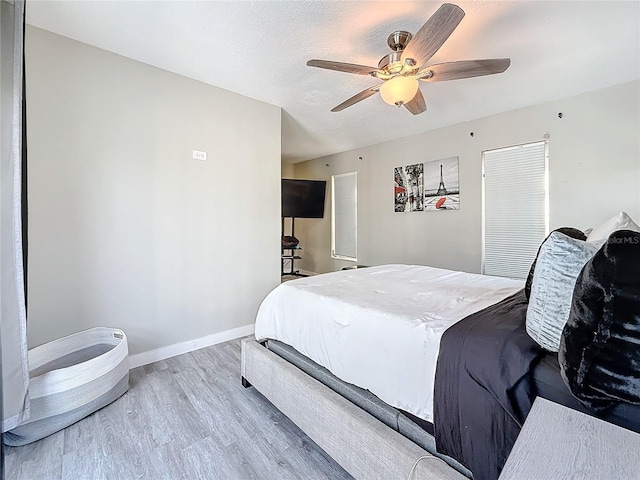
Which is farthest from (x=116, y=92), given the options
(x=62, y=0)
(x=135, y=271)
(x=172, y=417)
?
(x=172, y=417)

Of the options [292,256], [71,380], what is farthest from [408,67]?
[292,256]

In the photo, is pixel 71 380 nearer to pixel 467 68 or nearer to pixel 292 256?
pixel 467 68

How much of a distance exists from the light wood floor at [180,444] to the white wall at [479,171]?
316cm

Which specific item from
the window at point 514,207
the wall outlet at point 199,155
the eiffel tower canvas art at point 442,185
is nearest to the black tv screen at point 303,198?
the eiffel tower canvas art at point 442,185

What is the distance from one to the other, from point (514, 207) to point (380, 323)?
118 inches

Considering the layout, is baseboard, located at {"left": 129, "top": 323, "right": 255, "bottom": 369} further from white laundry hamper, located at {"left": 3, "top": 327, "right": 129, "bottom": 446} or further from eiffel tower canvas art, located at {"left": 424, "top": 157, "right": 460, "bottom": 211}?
eiffel tower canvas art, located at {"left": 424, "top": 157, "right": 460, "bottom": 211}

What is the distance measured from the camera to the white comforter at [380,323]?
120cm

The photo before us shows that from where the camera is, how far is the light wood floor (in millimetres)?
1426

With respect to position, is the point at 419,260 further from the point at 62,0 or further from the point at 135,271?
the point at 62,0

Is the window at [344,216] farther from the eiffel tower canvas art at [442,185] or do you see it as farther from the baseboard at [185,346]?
the baseboard at [185,346]

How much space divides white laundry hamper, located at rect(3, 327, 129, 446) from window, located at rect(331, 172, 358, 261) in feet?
12.8

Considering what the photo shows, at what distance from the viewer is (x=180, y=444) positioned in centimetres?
160

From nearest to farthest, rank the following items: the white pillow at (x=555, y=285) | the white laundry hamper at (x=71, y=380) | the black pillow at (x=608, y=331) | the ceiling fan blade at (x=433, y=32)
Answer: the black pillow at (x=608, y=331) < the white pillow at (x=555, y=285) < the ceiling fan blade at (x=433, y=32) < the white laundry hamper at (x=71, y=380)

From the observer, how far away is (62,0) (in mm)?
1799
